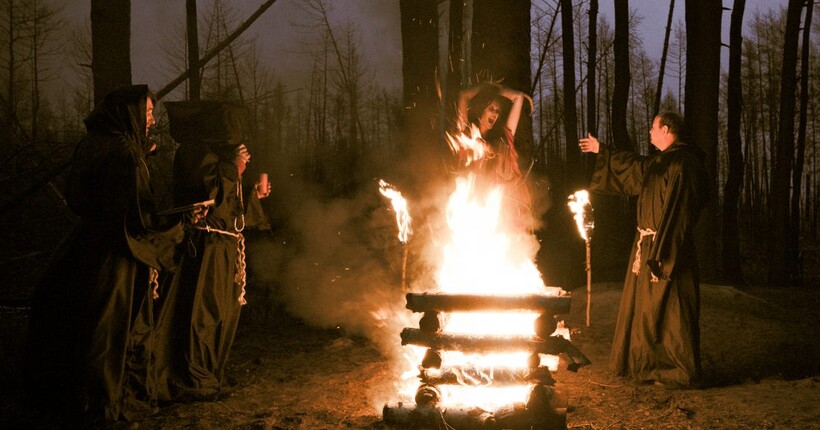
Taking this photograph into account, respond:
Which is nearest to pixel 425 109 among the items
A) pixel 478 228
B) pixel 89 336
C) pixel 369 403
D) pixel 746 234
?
pixel 478 228

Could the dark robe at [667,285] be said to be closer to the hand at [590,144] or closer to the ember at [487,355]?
the hand at [590,144]

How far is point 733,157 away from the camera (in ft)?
45.1

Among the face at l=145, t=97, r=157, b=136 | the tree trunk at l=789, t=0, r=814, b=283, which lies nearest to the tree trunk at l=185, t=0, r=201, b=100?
the face at l=145, t=97, r=157, b=136

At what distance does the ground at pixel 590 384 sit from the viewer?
13.8 ft

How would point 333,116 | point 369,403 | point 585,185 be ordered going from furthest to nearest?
point 333,116 → point 585,185 → point 369,403

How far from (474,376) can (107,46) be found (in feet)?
19.5

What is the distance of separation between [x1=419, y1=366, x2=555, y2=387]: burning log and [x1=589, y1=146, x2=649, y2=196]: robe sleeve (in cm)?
254

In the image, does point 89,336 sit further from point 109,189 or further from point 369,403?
point 369,403

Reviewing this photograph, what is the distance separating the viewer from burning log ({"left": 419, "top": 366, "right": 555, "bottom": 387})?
4395 millimetres

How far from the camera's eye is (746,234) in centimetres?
2812

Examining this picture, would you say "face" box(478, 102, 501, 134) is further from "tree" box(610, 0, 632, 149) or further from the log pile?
"tree" box(610, 0, 632, 149)

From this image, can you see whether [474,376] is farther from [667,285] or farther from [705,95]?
[705,95]

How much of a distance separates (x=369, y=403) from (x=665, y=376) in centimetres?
277

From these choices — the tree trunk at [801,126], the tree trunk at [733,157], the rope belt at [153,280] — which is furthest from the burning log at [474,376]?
the tree trunk at [801,126]
